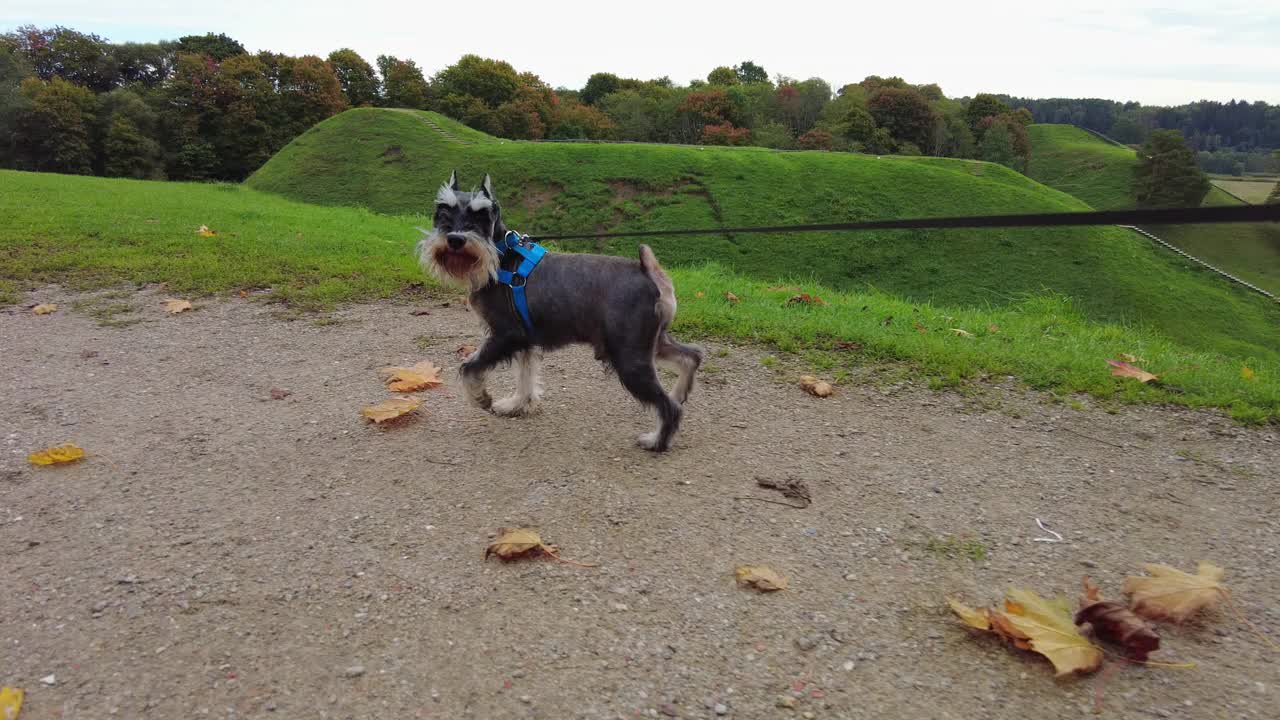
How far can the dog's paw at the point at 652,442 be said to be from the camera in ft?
16.3

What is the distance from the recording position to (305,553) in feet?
12.2

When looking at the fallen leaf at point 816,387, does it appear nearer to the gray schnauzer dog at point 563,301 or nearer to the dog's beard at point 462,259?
the gray schnauzer dog at point 563,301

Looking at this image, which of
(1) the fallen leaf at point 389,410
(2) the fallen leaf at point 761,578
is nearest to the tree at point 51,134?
(1) the fallen leaf at point 389,410

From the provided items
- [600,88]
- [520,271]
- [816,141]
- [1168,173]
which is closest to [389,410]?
[520,271]

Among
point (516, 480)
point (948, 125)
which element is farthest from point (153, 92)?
point (516, 480)

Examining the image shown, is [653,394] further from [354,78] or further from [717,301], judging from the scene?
[354,78]

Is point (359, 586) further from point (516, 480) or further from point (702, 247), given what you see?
point (702, 247)

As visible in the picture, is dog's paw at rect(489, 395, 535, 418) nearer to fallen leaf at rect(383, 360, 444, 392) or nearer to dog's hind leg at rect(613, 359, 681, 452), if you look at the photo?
fallen leaf at rect(383, 360, 444, 392)

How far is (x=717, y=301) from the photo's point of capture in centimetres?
908

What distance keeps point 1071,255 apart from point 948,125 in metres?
30.4

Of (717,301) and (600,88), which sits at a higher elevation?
(600,88)

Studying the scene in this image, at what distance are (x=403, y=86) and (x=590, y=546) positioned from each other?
65298mm

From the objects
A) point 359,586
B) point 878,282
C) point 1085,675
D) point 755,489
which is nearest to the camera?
point 1085,675

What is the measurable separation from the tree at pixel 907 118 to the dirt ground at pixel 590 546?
5162 centimetres
